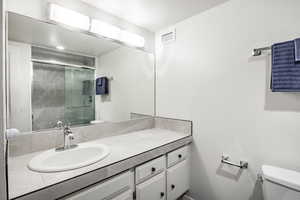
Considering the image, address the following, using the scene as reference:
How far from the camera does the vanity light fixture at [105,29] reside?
4.57 feet

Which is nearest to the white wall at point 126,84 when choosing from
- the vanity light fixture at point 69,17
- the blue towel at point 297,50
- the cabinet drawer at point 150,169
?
the vanity light fixture at point 69,17

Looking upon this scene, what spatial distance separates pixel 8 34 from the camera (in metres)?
1.05

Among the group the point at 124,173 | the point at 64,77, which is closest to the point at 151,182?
the point at 124,173

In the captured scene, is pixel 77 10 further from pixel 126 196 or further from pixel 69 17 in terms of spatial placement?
pixel 126 196

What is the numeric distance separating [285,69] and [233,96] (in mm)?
398

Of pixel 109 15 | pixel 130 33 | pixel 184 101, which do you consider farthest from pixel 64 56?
pixel 184 101

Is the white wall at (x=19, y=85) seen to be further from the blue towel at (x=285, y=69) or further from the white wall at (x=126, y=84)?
the blue towel at (x=285, y=69)

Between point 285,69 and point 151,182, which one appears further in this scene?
point 151,182

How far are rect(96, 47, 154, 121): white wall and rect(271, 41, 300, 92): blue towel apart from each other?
1239 millimetres

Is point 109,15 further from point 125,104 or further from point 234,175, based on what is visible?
point 234,175

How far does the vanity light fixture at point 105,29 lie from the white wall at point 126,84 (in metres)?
0.15

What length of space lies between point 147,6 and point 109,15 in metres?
0.40

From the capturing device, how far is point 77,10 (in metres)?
1.32

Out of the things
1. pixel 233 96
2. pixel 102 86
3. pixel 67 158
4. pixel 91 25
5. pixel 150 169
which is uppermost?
pixel 91 25
